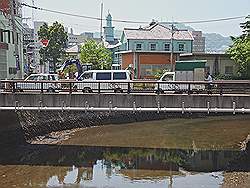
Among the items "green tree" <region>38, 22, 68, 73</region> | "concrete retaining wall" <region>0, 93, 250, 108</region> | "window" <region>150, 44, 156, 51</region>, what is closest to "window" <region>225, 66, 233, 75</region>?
"window" <region>150, 44, 156, 51</region>

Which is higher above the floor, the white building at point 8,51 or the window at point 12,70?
the white building at point 8,51

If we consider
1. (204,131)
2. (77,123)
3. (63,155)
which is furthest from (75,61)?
(63,155)

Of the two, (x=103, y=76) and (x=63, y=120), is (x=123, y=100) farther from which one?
(x=63, y=120)

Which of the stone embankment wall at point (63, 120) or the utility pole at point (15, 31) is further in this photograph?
the utility pole at point (15, 31)

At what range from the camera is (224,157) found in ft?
71.2

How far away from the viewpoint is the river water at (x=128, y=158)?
18078 millimetres

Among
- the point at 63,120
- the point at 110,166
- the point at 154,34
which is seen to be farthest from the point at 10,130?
the point at 154,34

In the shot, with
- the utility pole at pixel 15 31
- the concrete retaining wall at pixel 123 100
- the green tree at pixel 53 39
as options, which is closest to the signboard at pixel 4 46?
the utility pole at pixel 15 31

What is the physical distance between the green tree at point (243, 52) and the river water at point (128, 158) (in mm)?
13880

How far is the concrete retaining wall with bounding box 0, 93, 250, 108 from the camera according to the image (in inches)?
799

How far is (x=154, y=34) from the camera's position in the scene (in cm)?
5994

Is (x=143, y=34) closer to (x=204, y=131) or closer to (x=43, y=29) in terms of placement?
(x=43, y=29)

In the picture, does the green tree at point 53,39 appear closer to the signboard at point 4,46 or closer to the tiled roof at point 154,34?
the tiled roof at point 154,34

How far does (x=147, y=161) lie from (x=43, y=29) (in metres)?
42.0
